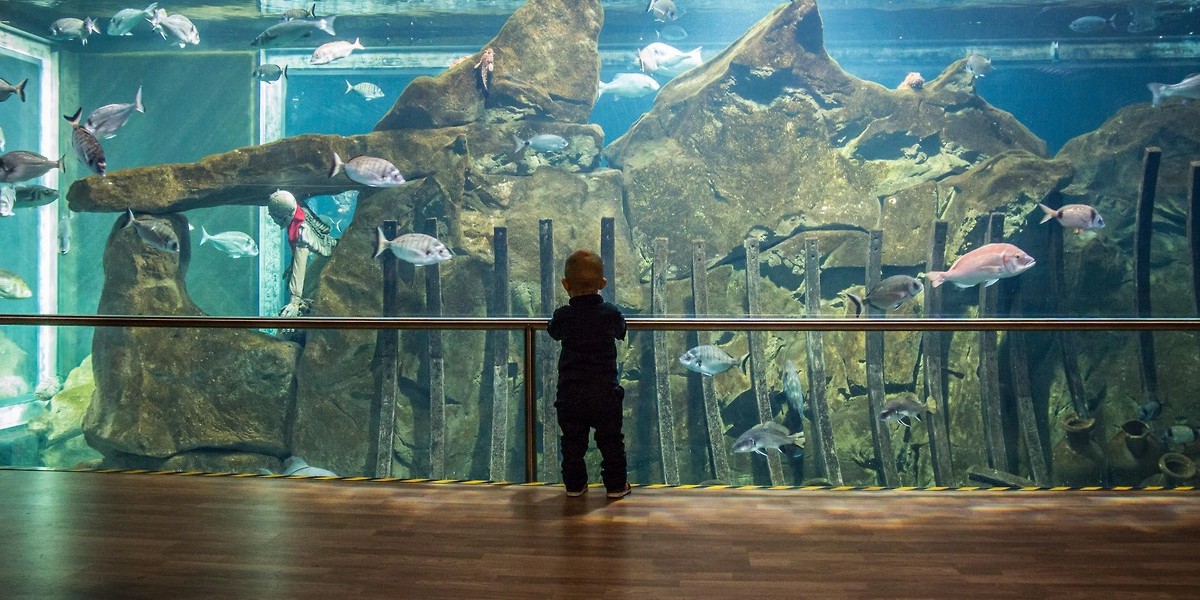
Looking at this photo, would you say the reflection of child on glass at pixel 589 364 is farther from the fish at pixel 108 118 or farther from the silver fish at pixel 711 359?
the fish at pixel 108 118

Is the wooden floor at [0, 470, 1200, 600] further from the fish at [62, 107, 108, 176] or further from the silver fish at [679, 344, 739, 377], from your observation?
the silver fish at [679, 344, 739, 377]

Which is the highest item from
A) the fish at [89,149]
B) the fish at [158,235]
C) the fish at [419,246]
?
the fish at [89,149]

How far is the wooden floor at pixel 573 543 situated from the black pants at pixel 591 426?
5.0 inches

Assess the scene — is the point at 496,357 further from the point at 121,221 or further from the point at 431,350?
the point at 121,221

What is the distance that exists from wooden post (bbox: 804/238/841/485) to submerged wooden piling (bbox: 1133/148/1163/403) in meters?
4.23

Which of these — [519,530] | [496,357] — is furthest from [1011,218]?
[519,530]

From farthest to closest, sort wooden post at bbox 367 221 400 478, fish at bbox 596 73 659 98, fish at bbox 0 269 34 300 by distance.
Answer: fish at bbox 596 73 659 98, fish at bbox 0 269 34 300, wooden post at bbox 367 221 400 478

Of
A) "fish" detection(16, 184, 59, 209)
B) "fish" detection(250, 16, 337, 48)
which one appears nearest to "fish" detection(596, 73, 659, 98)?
"fish" detection(250, 16, 337, 48)

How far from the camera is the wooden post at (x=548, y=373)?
9.68m

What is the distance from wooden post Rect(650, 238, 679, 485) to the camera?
977 centimetres

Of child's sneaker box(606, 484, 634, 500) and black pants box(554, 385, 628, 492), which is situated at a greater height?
black pants box(554, 385, 628, 492)

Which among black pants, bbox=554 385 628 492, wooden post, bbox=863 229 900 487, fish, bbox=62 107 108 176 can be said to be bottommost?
wooden post, bbox=863 229 900 487

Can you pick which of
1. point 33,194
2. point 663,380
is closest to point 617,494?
point 663,380

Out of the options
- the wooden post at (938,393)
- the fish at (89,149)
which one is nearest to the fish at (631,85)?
the wooden post at (938,393)
